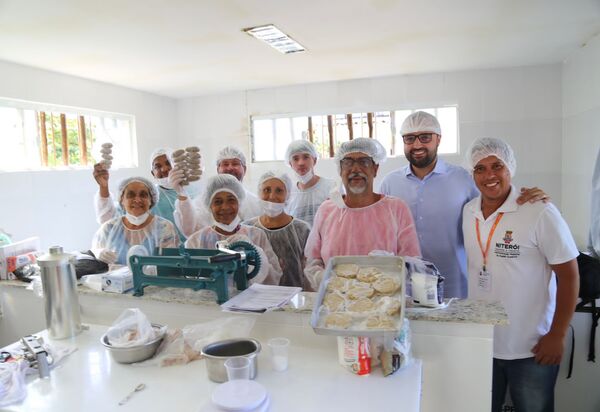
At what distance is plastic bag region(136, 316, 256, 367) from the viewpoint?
1277 millimetres

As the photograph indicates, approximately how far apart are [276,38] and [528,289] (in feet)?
8.03

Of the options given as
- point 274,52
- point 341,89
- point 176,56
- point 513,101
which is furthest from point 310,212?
point 513,101

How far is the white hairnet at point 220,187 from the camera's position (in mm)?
2127

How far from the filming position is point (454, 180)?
213cm

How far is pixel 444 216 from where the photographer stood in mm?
2047

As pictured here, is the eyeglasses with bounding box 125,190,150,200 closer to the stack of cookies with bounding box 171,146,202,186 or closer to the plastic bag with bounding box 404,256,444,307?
the stack of cookies with bounding box 171,146,202,186

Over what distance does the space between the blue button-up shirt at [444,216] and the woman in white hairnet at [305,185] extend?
0.75 meters

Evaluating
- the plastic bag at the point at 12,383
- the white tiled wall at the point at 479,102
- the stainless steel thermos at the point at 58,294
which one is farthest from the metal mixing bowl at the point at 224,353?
the white tiled wall at the point at 479,102

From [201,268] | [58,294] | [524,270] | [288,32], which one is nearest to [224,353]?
[201,268]

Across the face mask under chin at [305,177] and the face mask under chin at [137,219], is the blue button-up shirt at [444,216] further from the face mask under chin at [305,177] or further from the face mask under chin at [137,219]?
the face mask under chin at [137,219]

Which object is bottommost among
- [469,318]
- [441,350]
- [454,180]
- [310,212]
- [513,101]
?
[441,350]

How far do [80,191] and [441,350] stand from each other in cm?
396

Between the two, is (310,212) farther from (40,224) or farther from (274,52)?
(40,224)

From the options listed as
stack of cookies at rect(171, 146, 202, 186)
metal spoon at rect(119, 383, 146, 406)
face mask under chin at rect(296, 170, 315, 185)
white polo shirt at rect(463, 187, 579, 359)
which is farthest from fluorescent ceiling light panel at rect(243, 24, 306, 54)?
→ metal spoon at rect(119, 383, 146, 406)
